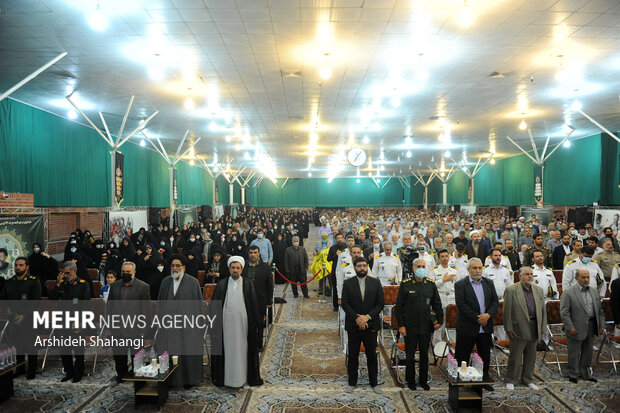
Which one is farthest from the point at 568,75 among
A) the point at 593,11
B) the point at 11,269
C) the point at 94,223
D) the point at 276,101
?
the point at 94,223

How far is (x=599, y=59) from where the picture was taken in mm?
11406

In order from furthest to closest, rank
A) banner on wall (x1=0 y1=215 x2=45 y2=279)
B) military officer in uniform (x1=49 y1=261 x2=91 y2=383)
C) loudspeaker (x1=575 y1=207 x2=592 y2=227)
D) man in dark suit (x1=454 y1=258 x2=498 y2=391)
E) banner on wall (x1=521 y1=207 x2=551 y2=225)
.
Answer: banner on wall (x1=521 y1=207 x2=551 y2=225) → loudspeaker (x1=575 y1=207 x2=592 y2=227) → banner on wall (x1=0 y1=215 x2=45 y2=279) → military officer in uniform (x1=49 y1=261 x2=91 y2=383) → man in dark suit (x1=454 y1=258 x2=498 y2=391)

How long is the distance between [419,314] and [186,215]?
22.4 metres

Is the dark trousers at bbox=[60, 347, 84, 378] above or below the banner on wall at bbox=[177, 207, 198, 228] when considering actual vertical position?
below

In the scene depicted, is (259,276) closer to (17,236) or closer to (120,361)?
(120,361)

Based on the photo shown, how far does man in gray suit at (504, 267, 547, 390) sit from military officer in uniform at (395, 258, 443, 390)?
1.08m

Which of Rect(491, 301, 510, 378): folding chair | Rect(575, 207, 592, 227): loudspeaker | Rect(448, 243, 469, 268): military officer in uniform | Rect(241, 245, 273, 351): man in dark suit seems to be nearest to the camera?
Rect(491, 301, 510, 378): folding chair

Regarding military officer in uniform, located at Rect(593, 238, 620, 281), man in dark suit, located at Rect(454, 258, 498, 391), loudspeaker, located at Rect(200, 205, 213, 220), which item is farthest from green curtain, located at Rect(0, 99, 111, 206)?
military officer in uniform, located at Rect(593, 238, 620, 281)

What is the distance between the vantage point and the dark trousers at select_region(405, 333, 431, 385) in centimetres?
630

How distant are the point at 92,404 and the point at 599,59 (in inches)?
531

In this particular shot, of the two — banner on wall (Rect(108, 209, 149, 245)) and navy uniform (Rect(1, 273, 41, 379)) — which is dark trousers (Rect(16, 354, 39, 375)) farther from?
banner on wall (Rect(108, 209, 149, 245))

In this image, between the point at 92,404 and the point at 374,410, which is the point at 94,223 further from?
the point at 374,410

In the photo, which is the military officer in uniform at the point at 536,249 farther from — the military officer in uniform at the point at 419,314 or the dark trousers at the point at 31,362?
the dark trousers at the point at 31,362

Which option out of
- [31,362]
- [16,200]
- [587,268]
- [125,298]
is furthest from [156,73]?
[587,268]
